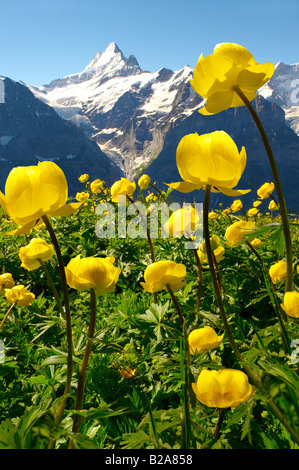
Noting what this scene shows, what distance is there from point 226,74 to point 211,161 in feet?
0.74

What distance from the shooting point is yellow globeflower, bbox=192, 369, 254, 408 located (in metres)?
0.66

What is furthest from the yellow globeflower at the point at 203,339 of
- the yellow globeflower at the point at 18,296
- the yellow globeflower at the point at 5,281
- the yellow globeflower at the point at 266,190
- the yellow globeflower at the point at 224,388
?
the yellow globeflower at the point at 266,190

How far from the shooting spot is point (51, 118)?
10944 cm

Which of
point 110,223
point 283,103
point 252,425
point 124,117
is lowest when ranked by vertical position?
point 252,425

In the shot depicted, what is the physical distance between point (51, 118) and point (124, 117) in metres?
54.9

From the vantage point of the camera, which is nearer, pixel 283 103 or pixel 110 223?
pixel 110 223

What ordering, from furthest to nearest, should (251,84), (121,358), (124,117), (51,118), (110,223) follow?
(124,117)
(51,118)
(110,223)
(121,358)
(251,84)

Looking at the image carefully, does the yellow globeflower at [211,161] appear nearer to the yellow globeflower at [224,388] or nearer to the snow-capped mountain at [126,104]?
the yellow globeflower at [224,388]

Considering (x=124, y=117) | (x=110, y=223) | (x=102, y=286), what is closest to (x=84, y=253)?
(x=110, y=223)

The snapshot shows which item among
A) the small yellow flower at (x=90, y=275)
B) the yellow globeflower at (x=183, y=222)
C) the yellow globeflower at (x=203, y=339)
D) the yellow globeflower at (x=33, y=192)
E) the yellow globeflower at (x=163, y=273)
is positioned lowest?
the yellow globeflower at (x=203, y=339)

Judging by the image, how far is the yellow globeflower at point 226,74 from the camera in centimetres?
71

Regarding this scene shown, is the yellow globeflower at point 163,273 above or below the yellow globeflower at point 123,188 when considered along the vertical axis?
below

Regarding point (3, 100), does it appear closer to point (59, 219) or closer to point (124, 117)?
point (124, 117)

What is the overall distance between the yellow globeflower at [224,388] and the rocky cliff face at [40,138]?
3906 inches
